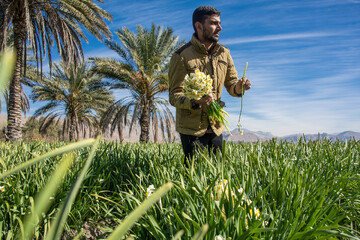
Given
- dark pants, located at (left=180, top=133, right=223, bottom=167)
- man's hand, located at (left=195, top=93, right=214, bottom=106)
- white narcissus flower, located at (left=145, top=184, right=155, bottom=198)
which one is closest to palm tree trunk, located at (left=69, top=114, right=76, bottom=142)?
dark pants, located at (left=180, top=133, right=223, bottom=167)

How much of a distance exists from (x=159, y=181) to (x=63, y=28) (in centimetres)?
1066

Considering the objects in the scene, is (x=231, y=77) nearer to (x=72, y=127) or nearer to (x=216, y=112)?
(x=216, y=112)

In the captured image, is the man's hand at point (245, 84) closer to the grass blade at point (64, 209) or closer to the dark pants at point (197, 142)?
the dark pants at point (197, 142)

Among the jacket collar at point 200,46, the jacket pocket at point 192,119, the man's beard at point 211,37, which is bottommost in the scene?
the jacket pocket at point 192,119

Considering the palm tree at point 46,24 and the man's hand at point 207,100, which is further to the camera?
the palm tree at point 46,24

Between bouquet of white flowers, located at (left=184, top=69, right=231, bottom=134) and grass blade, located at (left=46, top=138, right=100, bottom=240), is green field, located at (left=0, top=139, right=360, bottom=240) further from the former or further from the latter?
bouquet of white flowers, located at (left=184, top=69, right=231, bottom=134)

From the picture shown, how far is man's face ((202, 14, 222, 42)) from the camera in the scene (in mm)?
2533

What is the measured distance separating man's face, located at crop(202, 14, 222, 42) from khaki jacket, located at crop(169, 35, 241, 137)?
10 cm

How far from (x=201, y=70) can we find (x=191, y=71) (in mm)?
109

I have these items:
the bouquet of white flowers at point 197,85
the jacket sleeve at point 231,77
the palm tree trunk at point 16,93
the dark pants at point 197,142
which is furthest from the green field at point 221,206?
the palm tree trunk at point 16,93

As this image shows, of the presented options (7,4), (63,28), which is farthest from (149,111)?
(7,4)

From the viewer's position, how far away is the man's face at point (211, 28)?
8.31ft

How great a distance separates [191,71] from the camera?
265cm

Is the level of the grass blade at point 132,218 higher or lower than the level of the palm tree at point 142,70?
lower
